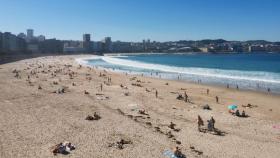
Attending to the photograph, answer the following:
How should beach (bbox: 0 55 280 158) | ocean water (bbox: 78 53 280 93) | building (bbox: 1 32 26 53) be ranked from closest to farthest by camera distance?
beach (bbox: 0 55 280 158) → ocean water (bbox: 78 53 280 93) → building (bbox: 1 32 26 53)

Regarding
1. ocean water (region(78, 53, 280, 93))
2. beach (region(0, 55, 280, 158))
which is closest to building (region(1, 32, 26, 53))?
ocean water (region(78, 53, 280, 93))

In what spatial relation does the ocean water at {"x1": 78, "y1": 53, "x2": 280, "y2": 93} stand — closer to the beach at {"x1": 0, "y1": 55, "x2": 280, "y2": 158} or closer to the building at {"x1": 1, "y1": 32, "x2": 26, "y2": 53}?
the beach at {"x1": 0, "y1": 55, "x2": 280, "y2": 158}

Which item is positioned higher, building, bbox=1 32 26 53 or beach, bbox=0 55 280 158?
building, bbox=1 32 26 53

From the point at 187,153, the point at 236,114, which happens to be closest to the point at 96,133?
the point at 187,153

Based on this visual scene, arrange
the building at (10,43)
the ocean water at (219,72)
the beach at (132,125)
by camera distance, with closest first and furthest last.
Answer: the beach at (132,125) → the ocean water at (219,72) → the building at (10,43)

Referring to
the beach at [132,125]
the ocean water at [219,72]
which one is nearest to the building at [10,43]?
the ocean water at [219,72]

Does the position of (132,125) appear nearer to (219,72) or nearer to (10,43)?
(219,72)

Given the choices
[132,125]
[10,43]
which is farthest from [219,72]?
[10,43]

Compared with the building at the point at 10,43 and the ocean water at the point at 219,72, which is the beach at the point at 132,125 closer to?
the ocean water at the point at 219,72
